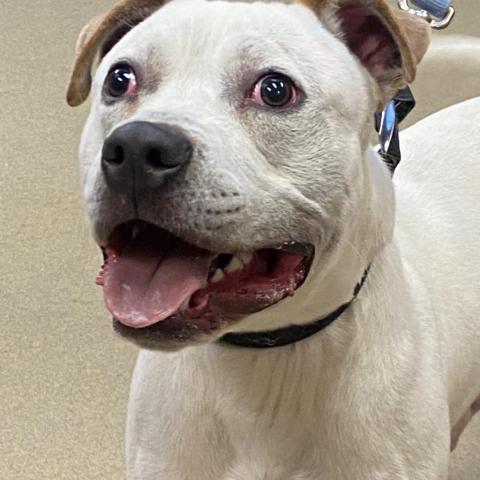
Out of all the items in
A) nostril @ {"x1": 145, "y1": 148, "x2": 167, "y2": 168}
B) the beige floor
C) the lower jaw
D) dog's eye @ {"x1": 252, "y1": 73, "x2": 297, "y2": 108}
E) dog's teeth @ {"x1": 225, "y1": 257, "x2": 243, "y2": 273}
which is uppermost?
nostril @ {"x1": 145, "y1": 148, "x2": 167, "y2": 168}

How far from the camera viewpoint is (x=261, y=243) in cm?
110

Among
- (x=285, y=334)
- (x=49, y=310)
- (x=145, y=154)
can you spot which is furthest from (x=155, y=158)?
(x=49, y=310)

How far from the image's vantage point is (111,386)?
6.93ft

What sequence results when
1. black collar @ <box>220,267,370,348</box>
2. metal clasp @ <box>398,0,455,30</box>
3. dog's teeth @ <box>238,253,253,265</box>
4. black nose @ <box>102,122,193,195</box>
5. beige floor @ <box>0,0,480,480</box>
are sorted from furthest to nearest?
beige floor @ <box>0,0,480,480</box>
metal clasp @ <box>398,0,455,30</box>
black collar @ <box>220,267,370,348</box>
dog's teeth @ <box>238,253,253,265</box>
black nose @ <box>102,122,193,195</box>

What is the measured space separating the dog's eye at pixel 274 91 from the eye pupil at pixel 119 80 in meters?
0.14

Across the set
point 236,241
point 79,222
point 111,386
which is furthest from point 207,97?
point 79,222

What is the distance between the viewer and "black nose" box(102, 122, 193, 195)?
1.02m

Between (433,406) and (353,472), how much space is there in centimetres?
14

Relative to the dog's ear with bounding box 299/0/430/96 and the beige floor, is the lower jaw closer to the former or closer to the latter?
the dog's ear with bounding box 299/0/430/96

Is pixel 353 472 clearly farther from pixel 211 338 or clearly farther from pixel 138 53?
pixel 138 53

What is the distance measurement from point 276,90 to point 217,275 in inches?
8.0

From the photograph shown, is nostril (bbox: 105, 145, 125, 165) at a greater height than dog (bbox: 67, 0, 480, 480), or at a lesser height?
greater

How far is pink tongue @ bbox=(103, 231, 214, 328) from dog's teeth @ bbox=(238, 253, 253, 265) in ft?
0.10

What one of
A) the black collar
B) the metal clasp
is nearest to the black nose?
the black collar
